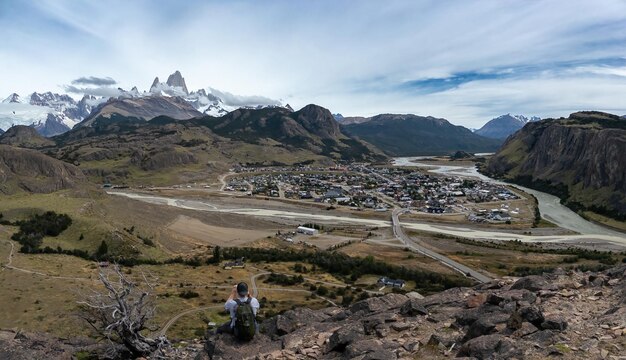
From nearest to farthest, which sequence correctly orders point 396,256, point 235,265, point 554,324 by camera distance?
point 554,324 → point 235,265 → point 396,256

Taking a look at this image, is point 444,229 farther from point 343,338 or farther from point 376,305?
point 343,338

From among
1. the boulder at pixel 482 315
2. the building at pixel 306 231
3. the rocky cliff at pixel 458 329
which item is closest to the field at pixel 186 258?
the building at pixel 306 231

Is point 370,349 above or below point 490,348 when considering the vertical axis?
below

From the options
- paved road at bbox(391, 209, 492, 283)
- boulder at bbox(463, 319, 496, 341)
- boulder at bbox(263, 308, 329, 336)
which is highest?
boulder at bbox(463, 319, 496, 341)

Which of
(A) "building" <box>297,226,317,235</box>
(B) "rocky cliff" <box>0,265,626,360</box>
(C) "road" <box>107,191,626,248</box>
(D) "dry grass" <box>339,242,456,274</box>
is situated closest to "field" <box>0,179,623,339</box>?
(D) "dry grass" <box>339,242,456,274</box>

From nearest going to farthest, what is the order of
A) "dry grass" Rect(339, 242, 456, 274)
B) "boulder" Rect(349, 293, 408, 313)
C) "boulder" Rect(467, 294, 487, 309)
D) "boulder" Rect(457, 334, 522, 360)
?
"boulder" Rect(457, 334, 522, 360), "boulder" Rect(467, 294, 487, 309), "boulder" Rect(349, 293, 408, 313), "dry grass" Rect(339, 242, 456, 274)

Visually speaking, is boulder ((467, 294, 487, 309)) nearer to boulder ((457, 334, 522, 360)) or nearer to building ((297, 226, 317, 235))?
boulder ((457, 334, 522, 360))

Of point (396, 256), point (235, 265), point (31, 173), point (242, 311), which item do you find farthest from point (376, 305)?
point (31, 173)

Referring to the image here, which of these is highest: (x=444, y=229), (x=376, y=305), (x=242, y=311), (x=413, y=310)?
(x=242, y=311)
